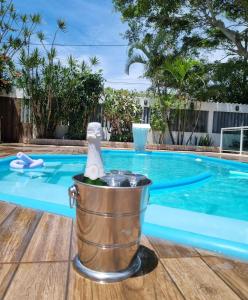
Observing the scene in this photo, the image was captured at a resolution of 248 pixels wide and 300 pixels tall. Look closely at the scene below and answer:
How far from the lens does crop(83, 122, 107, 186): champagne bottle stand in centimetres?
180

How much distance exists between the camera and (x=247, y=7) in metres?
11.8

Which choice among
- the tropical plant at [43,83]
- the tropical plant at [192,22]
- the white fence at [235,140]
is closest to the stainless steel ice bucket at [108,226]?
the white fence at [235,140]

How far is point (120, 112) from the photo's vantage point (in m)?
12.3

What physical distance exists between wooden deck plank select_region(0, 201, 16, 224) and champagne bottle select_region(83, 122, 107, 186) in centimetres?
119

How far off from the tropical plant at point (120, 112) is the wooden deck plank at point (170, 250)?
1003 centimetres

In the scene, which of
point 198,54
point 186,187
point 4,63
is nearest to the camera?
point 186,187

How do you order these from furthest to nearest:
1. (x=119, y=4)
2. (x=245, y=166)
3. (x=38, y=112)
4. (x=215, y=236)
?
(x=119, y=4), (x=38, y=112), (x=245, y=166), (x=215, y=236)

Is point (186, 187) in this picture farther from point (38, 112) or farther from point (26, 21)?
point (26, 21)

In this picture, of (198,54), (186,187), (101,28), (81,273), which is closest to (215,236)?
(81,273)

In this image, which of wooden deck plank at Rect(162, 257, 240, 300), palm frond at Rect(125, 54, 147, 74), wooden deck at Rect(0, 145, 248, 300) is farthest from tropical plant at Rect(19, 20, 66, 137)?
wooden deck plank at Rect(162, 257, 240, 300)

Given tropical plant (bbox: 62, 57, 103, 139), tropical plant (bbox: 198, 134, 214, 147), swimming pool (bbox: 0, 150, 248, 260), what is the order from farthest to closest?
tropical plant (bbox: 198, 134, 214, 147)
tropical plant (bbox: 62, 57, 103, 139)
swimming pool (bbox: 0, 150, 248, 260)

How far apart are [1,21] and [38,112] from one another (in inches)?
133

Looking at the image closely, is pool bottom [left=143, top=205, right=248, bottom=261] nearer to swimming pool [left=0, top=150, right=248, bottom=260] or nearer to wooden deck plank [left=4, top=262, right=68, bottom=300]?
swimming pool [left=0, top=150, right=248, bottom=260]

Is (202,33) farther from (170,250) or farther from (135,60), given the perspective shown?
(170,250)
